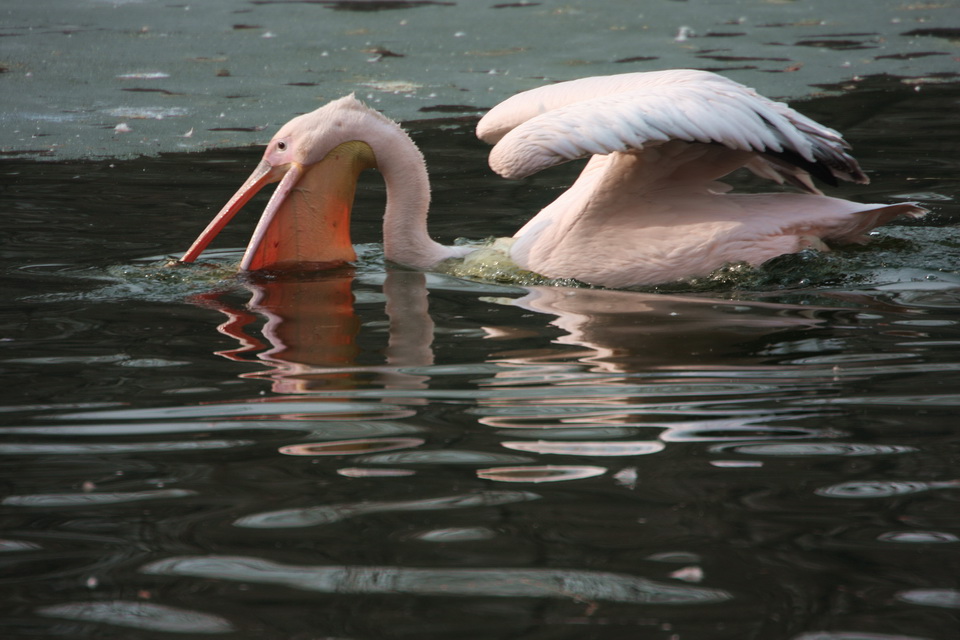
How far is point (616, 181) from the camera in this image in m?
3.81

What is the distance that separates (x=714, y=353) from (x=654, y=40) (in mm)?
5552

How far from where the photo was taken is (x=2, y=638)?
160 centimetres

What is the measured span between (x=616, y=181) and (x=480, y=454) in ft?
5.91

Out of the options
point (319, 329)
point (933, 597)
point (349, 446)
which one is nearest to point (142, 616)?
point (349, 446)

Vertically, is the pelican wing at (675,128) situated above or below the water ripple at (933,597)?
above

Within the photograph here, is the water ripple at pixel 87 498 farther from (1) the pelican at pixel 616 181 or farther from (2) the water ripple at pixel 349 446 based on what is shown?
(1) the pelican at pixel 616 181

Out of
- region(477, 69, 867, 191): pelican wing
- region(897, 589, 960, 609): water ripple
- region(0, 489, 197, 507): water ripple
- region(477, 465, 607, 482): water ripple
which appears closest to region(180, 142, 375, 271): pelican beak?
region(477, 69, 867, 191): pelican wing

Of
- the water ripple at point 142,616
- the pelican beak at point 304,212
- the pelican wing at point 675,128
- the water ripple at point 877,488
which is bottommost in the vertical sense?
the water ripple at point 142,616

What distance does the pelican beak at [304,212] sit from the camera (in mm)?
4113

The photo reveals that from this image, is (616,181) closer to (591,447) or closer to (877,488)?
(591,447)

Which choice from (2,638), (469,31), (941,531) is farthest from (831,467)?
(469,31)

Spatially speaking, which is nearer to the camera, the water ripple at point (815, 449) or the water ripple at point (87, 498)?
the water ripple at point (87, 498)

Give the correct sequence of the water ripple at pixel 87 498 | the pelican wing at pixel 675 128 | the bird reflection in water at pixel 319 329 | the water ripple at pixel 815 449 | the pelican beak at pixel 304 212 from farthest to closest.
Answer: the pelican beak at pixel 304 212, the pelican wing at pixel 675 128, the bird reflection in water at pixel 319 329, the water ripple at pixel 815 449, the water ripple at pixel 87 498

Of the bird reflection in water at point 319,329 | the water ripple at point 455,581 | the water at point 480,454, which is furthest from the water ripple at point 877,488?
the bird reflection in water at point 319,329
